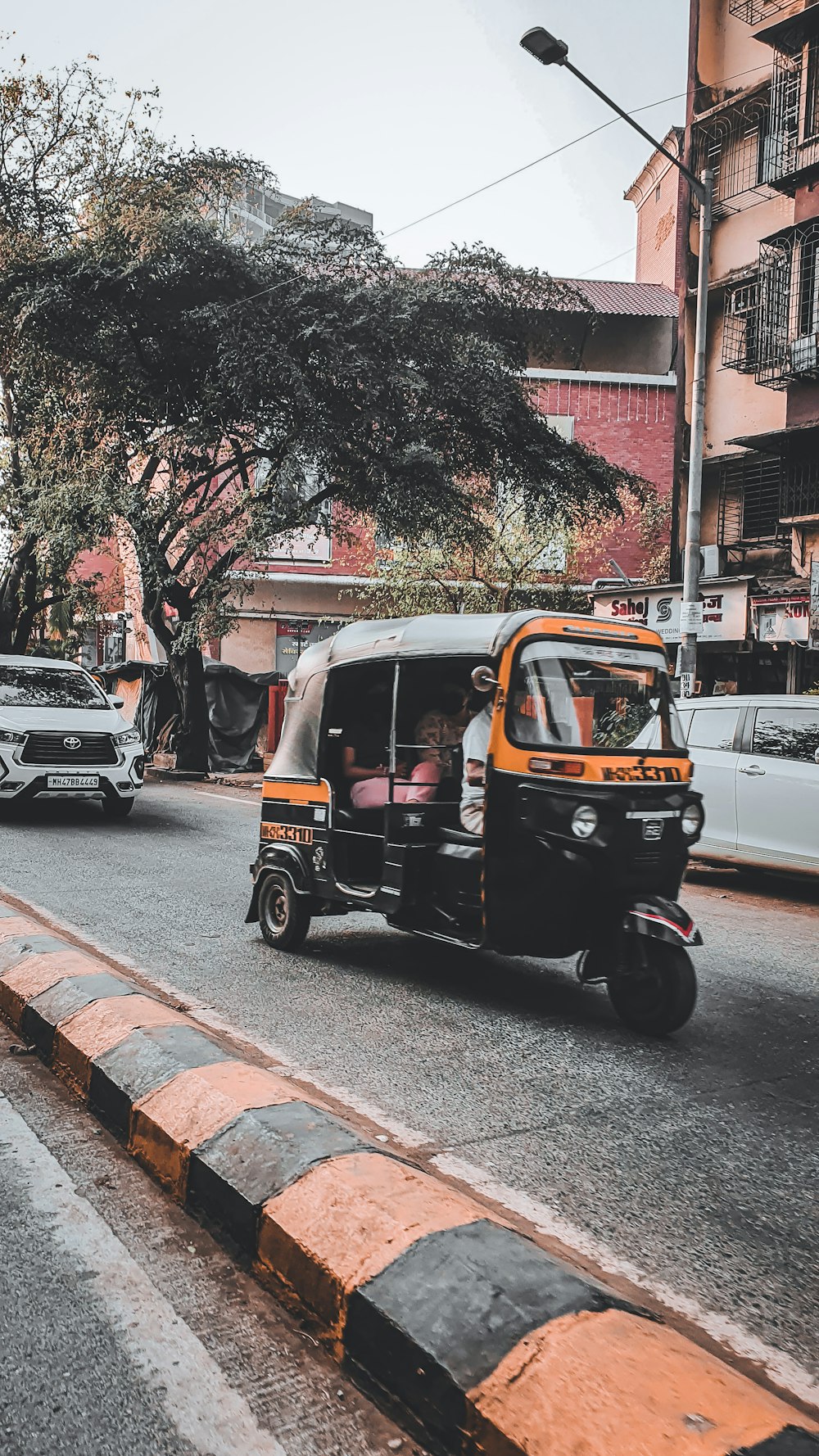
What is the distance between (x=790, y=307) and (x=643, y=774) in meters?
15.6

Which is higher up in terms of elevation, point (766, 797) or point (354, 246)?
point (354, 246)

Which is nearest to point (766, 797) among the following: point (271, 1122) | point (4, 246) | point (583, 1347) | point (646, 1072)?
point (646, 1072)

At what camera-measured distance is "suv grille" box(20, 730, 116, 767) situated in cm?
1252

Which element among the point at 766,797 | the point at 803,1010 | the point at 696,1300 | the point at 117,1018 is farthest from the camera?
the point at 766,797

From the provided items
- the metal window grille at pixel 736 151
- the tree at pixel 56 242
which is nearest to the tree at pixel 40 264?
the tree at pixel 56 242

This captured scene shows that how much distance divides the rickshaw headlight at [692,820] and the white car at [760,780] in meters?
3.87

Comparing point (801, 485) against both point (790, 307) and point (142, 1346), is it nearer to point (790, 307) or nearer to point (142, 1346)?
point (790, 307)

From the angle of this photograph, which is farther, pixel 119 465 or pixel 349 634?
pixel 119 465

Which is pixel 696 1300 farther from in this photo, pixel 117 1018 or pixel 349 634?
pixel 349 634

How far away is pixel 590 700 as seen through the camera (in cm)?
559

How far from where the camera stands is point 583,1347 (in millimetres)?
2410

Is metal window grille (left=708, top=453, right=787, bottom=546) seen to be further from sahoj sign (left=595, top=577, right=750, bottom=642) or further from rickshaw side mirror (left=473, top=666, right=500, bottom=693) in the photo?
rickshaw side mirror (left=473, top=666, right=500, bottom=693)

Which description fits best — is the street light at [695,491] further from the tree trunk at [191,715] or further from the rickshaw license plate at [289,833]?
the tree trunk at [191,715]

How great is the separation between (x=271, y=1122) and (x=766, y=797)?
706cm
